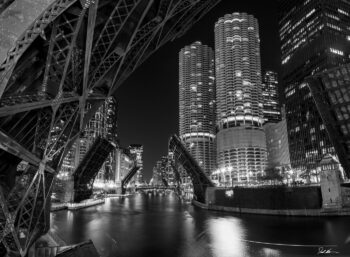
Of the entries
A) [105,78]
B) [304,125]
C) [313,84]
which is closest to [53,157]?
[105,78]

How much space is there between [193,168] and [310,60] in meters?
116

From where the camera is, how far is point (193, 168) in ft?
198

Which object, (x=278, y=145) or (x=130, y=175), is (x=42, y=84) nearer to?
(x=130, y=175)

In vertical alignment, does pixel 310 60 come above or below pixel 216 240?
above

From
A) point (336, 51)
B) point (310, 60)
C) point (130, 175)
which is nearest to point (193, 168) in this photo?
point (130, 175)

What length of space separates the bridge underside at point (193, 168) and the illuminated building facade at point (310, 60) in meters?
82.9

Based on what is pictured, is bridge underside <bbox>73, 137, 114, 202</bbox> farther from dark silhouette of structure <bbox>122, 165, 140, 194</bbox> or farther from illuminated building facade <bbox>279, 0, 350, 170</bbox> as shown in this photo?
illuminated building facade <bbox>279, 0, 350, 170</bbox>

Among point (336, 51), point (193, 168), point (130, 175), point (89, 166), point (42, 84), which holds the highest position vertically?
point (336, 51)

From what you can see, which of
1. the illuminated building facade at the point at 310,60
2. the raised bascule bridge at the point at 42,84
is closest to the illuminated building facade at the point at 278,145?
the illuminated building facade at the point at 310,60

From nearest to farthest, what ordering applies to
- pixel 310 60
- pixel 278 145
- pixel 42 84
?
pixel 42 84
pixel 310 60
pixel 278 145

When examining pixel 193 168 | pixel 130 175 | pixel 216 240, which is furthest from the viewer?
pixel 130 175

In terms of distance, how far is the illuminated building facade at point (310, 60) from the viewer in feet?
434

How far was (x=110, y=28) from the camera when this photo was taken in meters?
11.0

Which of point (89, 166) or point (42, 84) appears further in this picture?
point (89, 166)
